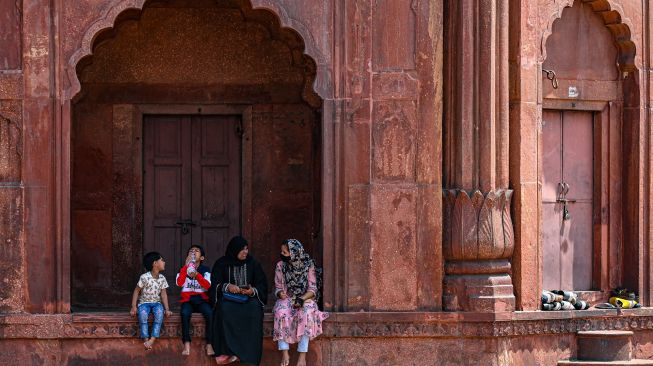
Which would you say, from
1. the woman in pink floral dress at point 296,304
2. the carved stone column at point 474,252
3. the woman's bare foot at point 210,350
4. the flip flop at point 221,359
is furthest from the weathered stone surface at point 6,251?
the carved stone column at point 474,252

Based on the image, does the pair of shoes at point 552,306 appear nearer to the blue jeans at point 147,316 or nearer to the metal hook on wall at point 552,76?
the metal hook on wall at point 552,76

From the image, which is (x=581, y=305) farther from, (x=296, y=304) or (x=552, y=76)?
(x=296, y=304)

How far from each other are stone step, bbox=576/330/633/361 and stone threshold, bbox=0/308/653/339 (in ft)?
1.60

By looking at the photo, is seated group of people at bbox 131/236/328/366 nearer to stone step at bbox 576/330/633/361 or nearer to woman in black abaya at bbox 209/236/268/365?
woman in black abaya at bbox 209/236/268/365

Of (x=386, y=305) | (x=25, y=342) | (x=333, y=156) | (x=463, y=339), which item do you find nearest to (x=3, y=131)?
(x=25, y=342)

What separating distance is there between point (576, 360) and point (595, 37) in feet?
10.6

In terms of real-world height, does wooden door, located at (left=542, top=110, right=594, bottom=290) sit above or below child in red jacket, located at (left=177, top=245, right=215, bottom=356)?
above

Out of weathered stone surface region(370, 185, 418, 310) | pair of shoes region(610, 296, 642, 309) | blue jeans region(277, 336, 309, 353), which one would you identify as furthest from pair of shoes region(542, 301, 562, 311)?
blue jeans region(277, 336, 309, 353)

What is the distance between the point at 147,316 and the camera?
12336mm

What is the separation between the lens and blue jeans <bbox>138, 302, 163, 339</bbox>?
12.3 m

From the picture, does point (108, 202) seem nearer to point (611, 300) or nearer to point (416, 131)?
point (416, 131)

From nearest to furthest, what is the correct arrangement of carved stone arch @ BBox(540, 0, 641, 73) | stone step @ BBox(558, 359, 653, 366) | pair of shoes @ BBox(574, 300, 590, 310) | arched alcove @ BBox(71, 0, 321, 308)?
stone step @ BBox(558, 359, 653, 366) < pair of shoes @ BBox(574, 300, 590, 310) < carved stone arch @ BBox(540, 0, 641, 73) < arched alcove @ BBox(71, 0, 321, 308)

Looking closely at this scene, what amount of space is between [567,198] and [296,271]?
3.03 meters

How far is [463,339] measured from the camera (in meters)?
12.6
